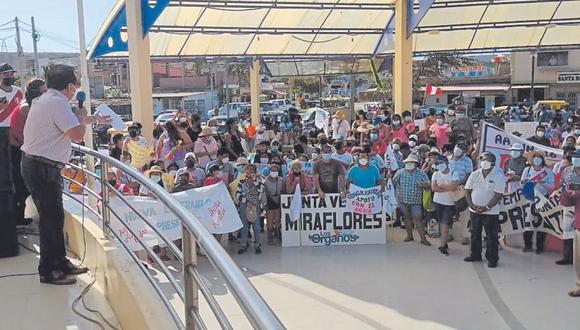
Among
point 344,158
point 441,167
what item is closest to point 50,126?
point 441,167

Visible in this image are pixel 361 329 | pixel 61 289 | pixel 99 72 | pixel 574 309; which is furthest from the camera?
pixel 99 72

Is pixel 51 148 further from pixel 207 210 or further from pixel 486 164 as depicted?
pixel 486 164

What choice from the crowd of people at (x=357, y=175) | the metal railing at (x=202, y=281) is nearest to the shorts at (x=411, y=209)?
the crowd of people at (x=357, y=175)

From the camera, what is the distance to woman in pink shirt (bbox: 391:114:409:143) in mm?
13306

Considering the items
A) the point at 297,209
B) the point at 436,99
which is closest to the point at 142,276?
the point at 297,209

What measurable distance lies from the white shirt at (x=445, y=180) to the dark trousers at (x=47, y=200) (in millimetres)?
6933

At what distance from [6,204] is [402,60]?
43.4ft

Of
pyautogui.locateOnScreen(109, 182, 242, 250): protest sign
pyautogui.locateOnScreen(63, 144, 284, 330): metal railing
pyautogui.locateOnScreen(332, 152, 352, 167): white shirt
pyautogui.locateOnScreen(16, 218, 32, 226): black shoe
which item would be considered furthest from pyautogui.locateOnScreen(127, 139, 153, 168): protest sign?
pyautogui.locateOnScreen(63, 144, 284, 330): metal railing

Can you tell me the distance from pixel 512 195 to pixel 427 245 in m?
1.60

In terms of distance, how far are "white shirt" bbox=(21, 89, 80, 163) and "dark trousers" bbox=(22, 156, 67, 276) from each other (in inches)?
3.9

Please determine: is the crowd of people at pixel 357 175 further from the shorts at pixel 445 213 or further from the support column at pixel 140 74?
the support column at pixel 140 74

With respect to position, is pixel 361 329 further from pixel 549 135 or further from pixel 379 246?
pixel 549 135

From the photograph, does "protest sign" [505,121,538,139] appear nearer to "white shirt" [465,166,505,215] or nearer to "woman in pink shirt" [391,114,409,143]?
"woman in pink shirt" [391,114,409,143]

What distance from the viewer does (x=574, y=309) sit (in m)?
7.12
